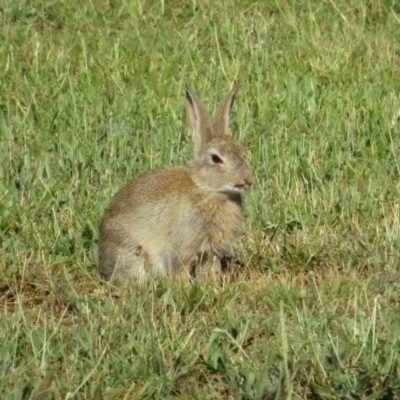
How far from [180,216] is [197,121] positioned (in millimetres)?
586

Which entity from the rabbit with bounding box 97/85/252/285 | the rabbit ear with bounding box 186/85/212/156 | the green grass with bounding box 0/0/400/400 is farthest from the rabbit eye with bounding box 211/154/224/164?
the green grass with bounding box 0/0/400/400

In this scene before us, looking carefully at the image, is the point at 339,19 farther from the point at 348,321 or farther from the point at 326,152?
the point at 348,321

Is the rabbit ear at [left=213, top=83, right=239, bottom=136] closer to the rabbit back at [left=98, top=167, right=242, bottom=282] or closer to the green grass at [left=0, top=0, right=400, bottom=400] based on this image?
the rabbit back at [left=98, top=167, right=242, bottom=282]

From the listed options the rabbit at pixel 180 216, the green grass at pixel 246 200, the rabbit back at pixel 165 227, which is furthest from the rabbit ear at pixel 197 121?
the green grass at pixel 246 200

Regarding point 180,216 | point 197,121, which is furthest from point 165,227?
point 197,121

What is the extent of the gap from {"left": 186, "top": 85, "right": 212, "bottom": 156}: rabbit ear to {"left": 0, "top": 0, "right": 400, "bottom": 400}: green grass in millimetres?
501

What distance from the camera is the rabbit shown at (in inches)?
232

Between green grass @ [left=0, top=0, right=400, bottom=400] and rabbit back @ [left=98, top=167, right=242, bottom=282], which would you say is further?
rabbit back @ [left=98, top=167, right=242, bottom=282]

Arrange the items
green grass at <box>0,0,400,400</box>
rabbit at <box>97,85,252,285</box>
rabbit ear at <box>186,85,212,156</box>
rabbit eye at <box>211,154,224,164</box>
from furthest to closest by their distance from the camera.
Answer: rabbit ear at <box>186,85,212,156</box> → rabbit eye at <box>211,154,224,164</box> → rabbit at <box>97,85,252,285</box> → green grass at <box>0,0,400,400</box>

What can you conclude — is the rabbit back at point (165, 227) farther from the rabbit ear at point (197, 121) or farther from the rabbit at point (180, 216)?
the rabbit ear at point (197, 121)

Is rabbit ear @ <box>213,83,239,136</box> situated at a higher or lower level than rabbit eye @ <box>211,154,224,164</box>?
higher

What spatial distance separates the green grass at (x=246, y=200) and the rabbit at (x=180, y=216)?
179mm

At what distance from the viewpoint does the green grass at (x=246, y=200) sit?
4535 millimetres

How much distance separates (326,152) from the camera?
7.05m
